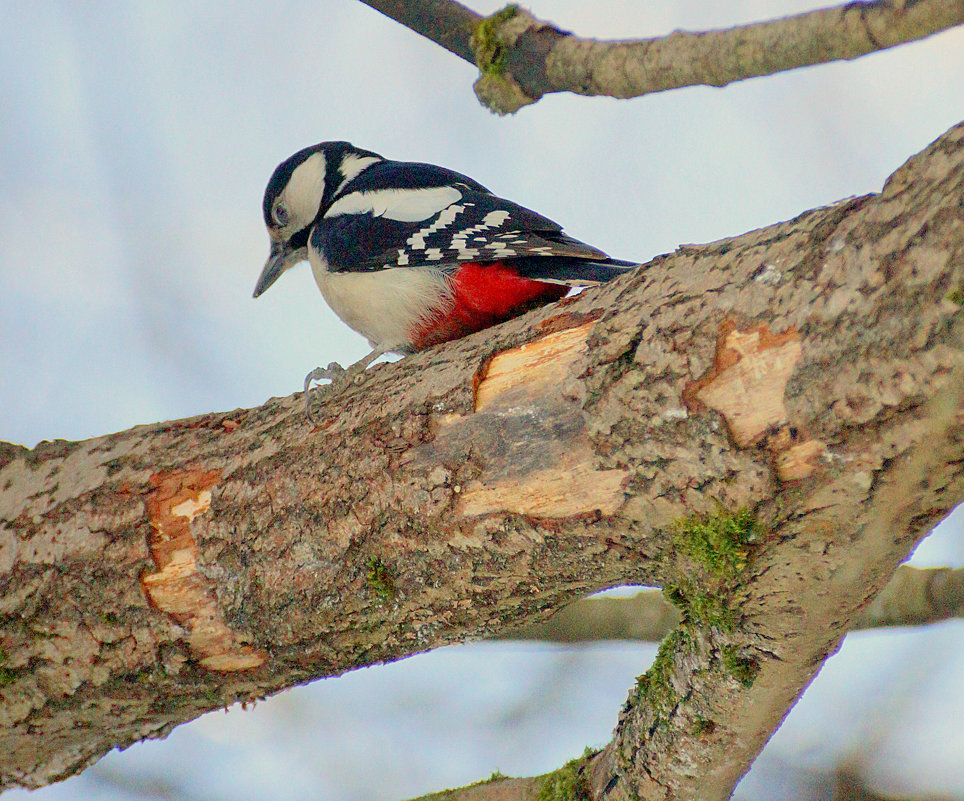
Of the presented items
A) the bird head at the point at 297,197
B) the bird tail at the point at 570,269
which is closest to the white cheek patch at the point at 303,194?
the bird head at the point at 297,197

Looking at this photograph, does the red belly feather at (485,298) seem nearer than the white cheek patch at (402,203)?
Yes

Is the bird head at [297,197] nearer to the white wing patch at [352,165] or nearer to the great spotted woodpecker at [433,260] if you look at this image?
the white wing patch at [352,165]

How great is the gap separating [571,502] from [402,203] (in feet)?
4.64

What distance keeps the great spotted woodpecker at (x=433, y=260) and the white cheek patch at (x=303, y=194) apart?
408mm

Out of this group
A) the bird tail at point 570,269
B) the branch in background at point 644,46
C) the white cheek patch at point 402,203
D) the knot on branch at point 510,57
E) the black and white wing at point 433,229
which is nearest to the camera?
the branch in background at point 644,46

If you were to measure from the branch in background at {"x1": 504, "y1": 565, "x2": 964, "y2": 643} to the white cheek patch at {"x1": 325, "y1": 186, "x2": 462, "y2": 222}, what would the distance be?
3.72ft

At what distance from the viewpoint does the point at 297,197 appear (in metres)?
3.36

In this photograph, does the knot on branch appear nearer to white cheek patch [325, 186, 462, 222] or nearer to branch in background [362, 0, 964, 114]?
branch in background [362, 0, 964, 114]

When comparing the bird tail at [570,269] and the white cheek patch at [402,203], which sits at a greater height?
the white cheek patch at [402,203]

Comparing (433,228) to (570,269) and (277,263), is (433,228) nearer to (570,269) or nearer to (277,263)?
(570,269)

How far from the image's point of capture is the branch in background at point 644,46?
1.18 meters

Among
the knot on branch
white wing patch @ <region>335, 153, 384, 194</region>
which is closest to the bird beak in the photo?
white wing patch @ <region>335, 153, 384, 194</region>

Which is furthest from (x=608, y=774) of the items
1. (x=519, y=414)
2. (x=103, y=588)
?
(x=103, y=588)

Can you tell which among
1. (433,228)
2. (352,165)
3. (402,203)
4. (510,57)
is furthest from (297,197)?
(510,57)
